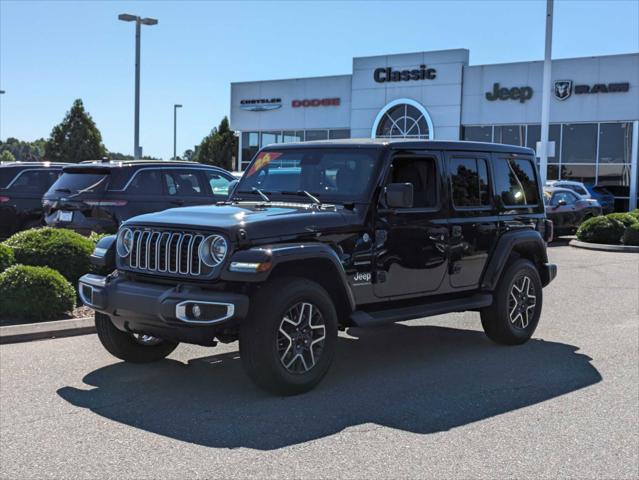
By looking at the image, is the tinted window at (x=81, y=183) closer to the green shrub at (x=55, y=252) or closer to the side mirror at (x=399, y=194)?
the green shrub at (x=55, y=252)

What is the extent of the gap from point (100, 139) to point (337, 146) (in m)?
45.5

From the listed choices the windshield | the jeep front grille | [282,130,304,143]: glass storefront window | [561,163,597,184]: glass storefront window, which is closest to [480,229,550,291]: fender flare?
the windshield

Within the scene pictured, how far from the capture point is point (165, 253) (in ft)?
19.7

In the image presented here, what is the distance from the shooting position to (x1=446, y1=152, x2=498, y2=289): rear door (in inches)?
295

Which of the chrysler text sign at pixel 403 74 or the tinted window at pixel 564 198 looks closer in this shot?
the tinted window at pixel 564 198

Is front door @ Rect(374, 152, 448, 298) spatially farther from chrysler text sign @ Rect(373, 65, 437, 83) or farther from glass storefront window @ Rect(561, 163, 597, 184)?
chrysler text sign @ Rect(373, 65, 437, 83)

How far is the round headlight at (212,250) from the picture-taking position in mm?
5750

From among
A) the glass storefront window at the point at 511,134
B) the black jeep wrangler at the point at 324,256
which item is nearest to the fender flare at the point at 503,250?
the black jeep wrangler at the point at 324,256

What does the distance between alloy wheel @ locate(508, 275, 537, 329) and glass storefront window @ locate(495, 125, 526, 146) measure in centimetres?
2795

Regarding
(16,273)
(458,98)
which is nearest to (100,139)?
(458,98)

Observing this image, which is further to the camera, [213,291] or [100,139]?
[100,139]

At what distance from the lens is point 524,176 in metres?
8.62

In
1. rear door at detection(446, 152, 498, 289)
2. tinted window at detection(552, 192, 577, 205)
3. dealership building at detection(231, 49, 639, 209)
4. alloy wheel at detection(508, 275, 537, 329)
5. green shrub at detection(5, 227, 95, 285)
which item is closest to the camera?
rear door at detection(446, 152, 498, 289)

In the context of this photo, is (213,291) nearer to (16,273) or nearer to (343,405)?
(343,405)
